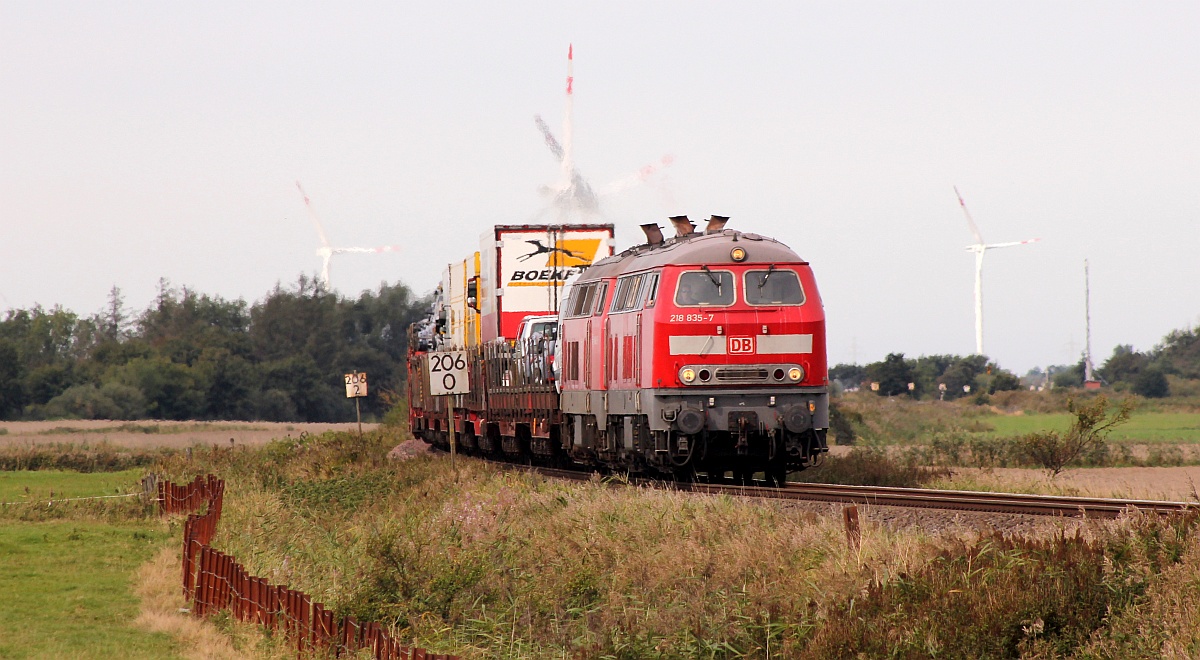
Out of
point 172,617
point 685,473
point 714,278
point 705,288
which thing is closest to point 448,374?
point 685,473

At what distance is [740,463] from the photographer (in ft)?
70.4

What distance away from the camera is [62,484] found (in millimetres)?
39406

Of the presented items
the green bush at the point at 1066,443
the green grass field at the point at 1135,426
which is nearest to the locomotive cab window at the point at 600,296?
the green bush at the point at 1066,443

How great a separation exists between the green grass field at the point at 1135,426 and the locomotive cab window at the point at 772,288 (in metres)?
31.4

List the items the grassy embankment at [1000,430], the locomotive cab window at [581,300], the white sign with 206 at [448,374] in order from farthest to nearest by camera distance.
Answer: the grassy embankment at [1000,430]
the locomotive cab window at [581,300]
the white sign with 206 at [448,374]

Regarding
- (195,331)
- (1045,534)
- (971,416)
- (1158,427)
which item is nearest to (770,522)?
(1045,534)

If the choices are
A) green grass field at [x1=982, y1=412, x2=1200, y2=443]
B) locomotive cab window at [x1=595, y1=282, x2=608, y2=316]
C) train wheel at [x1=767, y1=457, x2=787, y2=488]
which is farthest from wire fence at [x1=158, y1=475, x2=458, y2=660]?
green grass field at [x1=982, y1=412, x2=1200, y2=443]

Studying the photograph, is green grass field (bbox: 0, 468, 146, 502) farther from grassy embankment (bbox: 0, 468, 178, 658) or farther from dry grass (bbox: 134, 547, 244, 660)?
dry grass (bbox: 134, 547, 244, 660)

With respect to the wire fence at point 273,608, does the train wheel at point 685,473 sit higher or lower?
higher

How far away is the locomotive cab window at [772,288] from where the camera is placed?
2047 centimetres

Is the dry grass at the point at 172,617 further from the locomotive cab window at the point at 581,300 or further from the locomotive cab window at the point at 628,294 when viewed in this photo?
Result: the locomotive cab window at the point at 581,300

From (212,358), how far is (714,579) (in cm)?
10168

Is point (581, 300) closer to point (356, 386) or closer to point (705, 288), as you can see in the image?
point (705, 288)

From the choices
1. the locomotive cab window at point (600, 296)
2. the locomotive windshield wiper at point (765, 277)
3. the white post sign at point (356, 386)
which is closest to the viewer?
the locomotive windshield wiper at point (765, 277)
